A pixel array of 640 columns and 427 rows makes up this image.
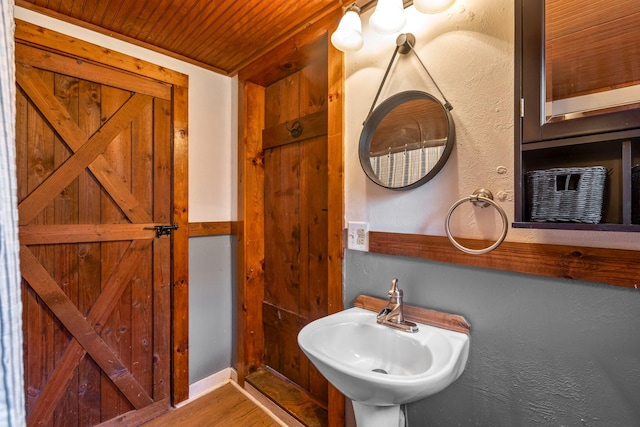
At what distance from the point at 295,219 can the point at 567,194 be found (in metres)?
1.37

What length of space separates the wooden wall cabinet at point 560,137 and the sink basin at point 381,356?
455mm

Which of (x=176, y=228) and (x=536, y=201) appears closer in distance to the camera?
(x=536, y=201)

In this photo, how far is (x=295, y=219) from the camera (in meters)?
1.85

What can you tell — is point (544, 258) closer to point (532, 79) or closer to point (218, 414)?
point (532, 79)

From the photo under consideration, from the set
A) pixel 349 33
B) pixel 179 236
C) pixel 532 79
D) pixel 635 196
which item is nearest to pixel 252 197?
pixel 179 236

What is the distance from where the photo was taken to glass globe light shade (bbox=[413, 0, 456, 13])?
966mm

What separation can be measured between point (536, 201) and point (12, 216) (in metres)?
1.14

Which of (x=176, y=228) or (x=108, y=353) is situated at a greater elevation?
(x=176, y=228)

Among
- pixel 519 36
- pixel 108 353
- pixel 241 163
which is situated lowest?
pixel 108 353

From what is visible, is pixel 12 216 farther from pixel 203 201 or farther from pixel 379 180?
pixel 203 201

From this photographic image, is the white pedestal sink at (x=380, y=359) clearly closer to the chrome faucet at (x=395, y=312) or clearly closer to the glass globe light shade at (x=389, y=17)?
the chrome faucet at (x=395, y=312)

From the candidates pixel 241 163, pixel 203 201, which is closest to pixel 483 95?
pixel 241 163

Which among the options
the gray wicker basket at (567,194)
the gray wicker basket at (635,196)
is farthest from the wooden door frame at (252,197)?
the gray wicker basket at (635,196)

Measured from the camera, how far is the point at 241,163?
2.00m
